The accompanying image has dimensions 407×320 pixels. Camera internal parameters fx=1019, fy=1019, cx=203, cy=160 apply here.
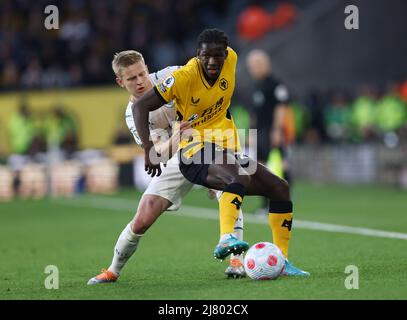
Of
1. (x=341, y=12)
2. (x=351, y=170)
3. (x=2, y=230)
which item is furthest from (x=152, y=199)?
(x=341, y=12)

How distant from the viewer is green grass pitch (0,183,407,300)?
24.6 feet

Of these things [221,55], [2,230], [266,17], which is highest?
[266,17]

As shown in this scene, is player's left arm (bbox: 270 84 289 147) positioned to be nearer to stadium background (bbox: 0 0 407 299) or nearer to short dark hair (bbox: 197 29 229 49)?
stadium background (bbox: 0 0 407 299)

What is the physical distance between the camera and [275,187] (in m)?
8.34

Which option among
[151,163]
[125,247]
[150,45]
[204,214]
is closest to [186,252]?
[125,247]

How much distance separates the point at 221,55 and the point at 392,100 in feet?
56.8

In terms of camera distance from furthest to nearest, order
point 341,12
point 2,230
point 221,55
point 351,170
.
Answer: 1. point 341,12
2. point 351,170
3. point 2,230
4. point 221,55


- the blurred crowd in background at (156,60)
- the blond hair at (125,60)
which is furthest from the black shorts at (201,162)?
the blurred crowd in background at (156,60)

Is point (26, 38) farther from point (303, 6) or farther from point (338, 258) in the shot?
point (338, 258)

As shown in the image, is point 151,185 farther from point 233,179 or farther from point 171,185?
point 233,179

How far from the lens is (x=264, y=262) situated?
793 centimetres

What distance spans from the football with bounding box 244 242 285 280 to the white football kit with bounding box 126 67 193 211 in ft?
2.67
